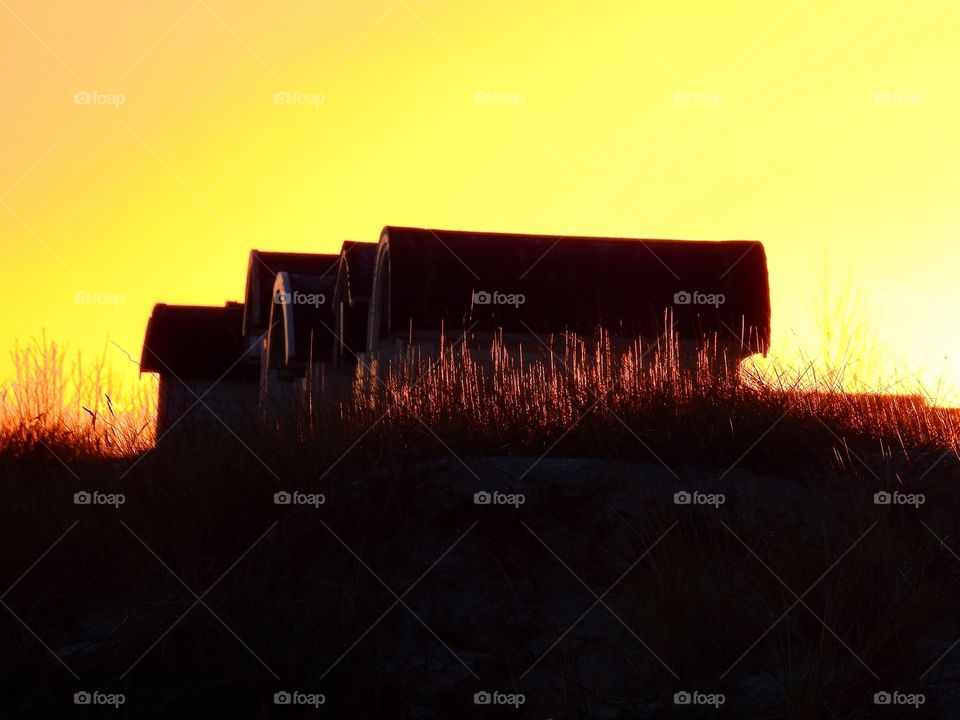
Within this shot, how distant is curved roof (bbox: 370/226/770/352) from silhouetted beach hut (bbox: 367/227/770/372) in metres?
0.01

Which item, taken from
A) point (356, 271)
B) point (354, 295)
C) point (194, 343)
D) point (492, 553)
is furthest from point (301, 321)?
point (492, 553)

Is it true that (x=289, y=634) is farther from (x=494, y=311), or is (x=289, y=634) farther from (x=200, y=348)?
(x=200, y=348)

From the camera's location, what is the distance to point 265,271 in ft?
87.2

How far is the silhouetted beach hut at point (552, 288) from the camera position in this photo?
16.9 metres

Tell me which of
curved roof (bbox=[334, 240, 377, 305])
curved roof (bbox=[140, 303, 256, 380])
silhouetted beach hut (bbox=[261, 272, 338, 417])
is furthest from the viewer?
curved roof (bbox=[140, 303, 256, 380])

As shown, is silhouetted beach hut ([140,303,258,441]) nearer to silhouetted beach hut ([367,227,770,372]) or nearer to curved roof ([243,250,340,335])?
curved roof ([243,250,340,335])

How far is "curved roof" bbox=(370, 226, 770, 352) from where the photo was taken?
16.9 m

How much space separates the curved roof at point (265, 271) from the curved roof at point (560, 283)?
8.45 m

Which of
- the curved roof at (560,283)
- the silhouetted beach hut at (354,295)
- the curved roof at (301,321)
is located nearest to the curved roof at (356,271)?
the silhouetted beach hut at (354,295)

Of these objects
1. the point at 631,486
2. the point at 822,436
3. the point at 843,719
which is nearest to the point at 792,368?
the point at 822,436

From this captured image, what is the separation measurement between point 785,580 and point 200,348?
24.3 m

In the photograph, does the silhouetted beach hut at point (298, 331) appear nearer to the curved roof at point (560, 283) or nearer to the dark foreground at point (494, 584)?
the curved roof at point (560, 283)

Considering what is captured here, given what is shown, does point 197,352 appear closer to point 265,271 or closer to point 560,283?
point 265,271

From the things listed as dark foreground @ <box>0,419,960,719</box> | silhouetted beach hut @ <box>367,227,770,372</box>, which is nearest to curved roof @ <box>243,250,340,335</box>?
silhouetted beach hut @ <box>367,227,770,372</box>
